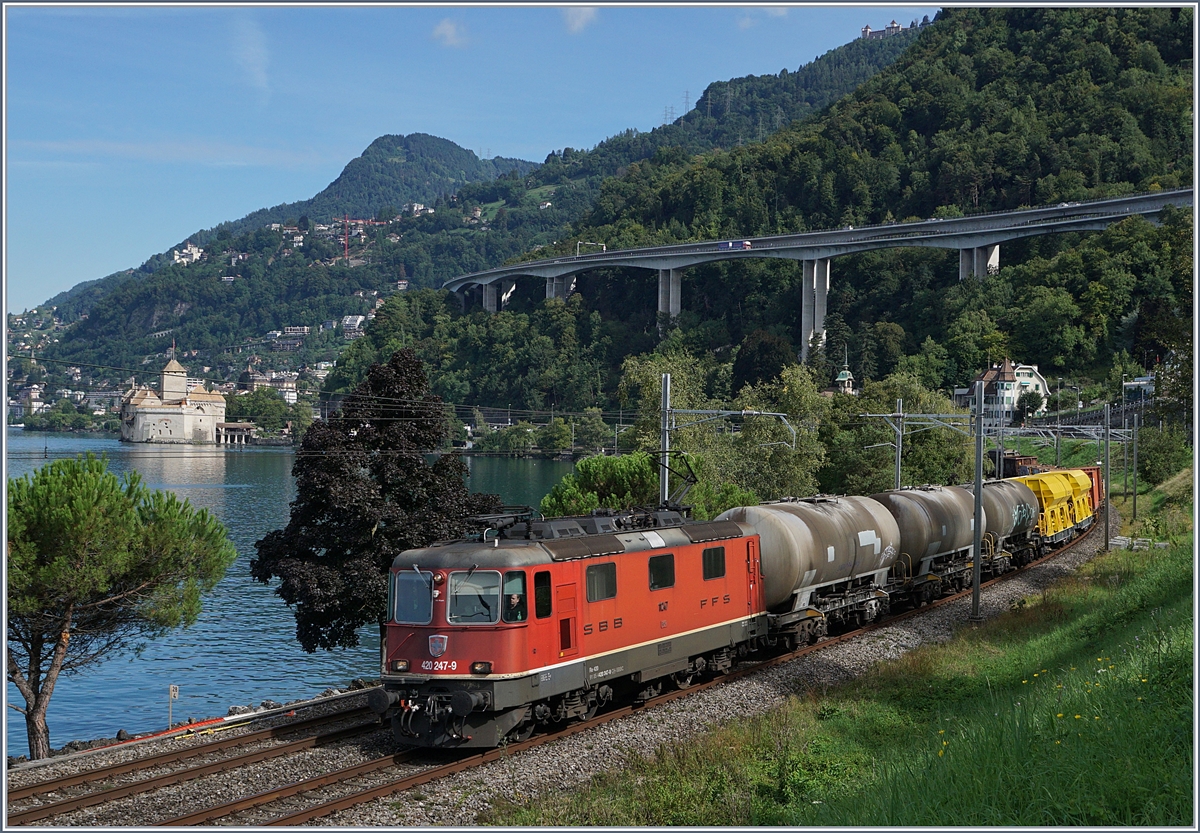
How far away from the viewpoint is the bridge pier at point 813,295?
156 meters

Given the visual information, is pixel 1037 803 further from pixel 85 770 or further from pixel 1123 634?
pixel 85 770

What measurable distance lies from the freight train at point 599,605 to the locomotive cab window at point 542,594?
0.03 m

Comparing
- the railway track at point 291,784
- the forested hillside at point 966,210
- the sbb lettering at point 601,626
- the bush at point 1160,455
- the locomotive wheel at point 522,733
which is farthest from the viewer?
the forested hillside at point 966,210

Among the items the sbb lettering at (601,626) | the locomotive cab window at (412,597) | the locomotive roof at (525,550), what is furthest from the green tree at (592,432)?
the locomotive cab window at (412,597)

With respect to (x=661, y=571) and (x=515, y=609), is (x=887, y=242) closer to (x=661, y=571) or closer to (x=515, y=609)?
(x=661, y=571)

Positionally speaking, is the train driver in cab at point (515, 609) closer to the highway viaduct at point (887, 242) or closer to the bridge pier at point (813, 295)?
the highway viaduct at point (887, 242)

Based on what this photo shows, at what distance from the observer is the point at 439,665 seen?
18234 mm

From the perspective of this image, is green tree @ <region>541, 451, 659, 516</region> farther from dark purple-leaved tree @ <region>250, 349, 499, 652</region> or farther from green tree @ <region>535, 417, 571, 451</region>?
green tree @ <region>535, 417, 571, 451</region>

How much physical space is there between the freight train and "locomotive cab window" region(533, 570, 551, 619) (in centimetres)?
3

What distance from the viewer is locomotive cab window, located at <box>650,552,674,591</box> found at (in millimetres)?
21328

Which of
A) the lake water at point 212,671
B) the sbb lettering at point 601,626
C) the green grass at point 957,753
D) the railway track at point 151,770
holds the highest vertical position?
the sbb lettering at point 601,626

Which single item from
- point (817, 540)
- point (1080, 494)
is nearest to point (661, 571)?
point (817, 540)

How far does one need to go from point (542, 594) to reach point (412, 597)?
7.26 feet

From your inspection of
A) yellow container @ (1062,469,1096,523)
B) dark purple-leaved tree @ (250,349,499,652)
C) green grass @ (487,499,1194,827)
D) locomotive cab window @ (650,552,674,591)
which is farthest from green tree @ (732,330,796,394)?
locomotive cab window @ (650,552,674,591)
